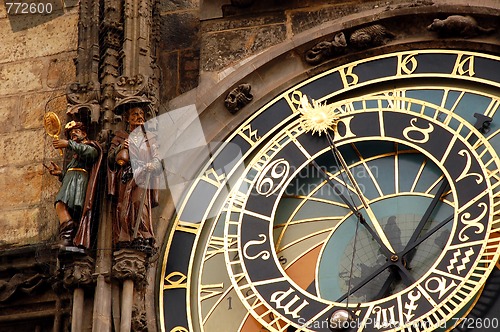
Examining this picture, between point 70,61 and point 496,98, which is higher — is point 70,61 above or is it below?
above

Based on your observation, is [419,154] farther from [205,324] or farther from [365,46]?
[205,324]

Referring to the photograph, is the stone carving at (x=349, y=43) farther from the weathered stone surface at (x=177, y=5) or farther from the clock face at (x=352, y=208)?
the weathered stone surface at (x=177, y=5)

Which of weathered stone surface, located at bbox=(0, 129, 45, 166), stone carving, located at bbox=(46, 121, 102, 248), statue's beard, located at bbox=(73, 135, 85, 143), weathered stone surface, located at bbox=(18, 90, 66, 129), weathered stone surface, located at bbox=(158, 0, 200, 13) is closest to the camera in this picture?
stone carving, located at bbox=(46, 121, 102, 248)

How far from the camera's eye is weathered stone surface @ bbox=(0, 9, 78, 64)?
435 inches

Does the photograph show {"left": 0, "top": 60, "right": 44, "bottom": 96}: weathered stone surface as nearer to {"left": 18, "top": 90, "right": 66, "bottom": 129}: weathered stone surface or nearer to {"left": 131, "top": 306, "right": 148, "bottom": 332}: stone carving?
{"left": 18, "top": 90, "right": 66, "bottom": 129}: weathered stone surface

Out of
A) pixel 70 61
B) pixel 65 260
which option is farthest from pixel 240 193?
pixel 70 61

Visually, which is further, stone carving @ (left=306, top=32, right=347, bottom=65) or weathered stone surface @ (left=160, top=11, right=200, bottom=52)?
weathered stone surface @ (left=160, top=11, right=200, bottom=52)

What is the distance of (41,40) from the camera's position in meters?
11.1

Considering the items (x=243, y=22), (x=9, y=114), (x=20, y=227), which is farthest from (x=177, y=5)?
→ (x=20, y=227)

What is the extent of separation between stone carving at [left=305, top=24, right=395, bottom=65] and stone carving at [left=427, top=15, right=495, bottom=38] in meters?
0.29

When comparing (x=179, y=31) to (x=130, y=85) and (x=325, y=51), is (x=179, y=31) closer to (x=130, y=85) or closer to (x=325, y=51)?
(x=130, y=85)

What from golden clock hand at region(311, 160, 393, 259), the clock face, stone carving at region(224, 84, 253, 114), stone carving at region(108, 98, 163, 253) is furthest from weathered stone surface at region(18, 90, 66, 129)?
golden clock hand at region(311, 160, 393, 259)

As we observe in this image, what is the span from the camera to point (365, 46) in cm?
987

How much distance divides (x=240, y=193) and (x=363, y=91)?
84 centimetres
